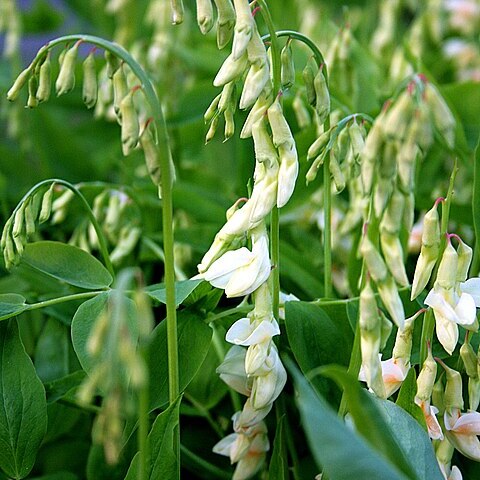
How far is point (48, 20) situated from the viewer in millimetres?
1588

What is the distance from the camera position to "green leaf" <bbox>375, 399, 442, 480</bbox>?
0.52 m

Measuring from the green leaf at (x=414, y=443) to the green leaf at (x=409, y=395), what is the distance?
0.03 meters

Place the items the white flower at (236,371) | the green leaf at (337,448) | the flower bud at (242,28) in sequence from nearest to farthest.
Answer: the green leaf at (337,448)
the flower bud at (242,28)
the white flower at (236,371)

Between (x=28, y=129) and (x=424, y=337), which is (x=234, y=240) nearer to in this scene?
(x=424, y=337)

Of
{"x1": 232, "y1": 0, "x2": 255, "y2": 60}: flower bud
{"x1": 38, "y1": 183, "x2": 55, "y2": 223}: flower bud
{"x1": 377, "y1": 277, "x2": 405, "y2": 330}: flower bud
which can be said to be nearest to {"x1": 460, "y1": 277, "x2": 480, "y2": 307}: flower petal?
{"x1": 377, "y1": 277, "x2": 405, "y2": 330}: flower bud

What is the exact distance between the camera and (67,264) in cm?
68

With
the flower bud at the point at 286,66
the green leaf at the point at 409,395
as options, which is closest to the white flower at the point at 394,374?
the green leaf at the point at 409,395

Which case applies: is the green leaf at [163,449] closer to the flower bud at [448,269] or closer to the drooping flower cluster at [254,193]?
the drooping flower cluster at [254,193]

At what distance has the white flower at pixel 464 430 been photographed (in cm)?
57

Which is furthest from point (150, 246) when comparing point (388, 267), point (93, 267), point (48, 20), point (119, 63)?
point (48, 20)

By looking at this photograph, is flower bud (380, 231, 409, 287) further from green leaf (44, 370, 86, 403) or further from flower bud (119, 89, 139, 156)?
green leaf (44, 370, 86, 403)

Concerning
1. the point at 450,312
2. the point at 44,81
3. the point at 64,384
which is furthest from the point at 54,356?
the point at 450,312

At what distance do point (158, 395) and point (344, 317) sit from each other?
172 millimetres

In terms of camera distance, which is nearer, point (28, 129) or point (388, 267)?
point (388, 267)
